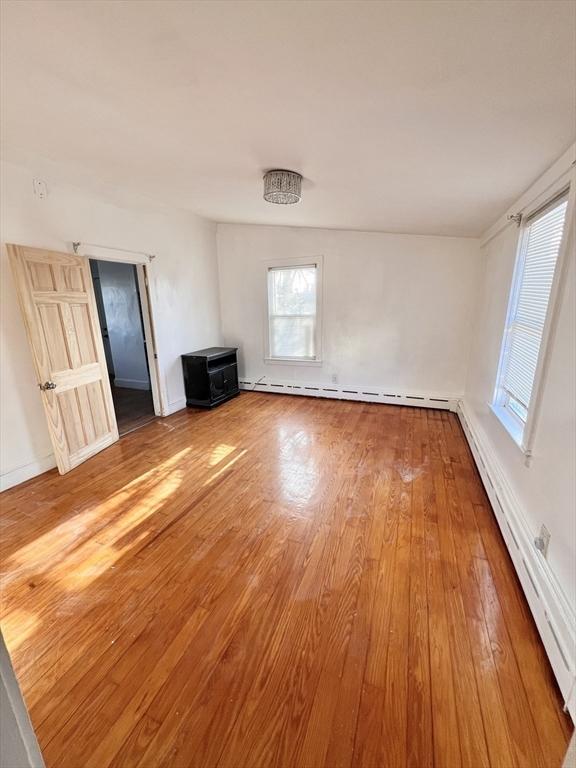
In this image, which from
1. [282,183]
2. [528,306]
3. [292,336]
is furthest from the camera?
[292,336]

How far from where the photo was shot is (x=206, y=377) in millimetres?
4434

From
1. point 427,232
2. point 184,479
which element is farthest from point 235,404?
point 427,232

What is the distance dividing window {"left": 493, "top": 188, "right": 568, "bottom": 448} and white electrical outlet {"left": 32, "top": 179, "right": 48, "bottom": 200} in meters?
3.76

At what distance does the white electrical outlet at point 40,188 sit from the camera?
2.60 meters

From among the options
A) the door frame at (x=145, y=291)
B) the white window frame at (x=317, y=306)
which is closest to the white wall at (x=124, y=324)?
the door frame at (x=145, y=291)

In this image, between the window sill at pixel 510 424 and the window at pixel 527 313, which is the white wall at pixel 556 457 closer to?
the window sill at pixel 510 424

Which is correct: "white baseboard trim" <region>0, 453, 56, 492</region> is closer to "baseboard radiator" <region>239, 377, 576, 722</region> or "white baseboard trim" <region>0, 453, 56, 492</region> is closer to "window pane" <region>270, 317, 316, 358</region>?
"window pane" <region>270, 317, 316, 358</region>

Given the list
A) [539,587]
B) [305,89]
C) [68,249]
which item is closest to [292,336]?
[68,249]

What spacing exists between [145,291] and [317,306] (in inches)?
92.9

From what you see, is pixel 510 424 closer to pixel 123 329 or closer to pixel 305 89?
pixel 305 89

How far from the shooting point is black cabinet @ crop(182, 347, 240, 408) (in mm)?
4422

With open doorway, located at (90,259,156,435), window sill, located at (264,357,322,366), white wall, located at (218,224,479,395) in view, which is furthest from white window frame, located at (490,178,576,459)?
open doorway, located at (90,259,156,435)

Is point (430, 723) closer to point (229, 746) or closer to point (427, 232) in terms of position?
point (229, 746)

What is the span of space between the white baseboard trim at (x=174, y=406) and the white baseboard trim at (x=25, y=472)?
4.83 feet
